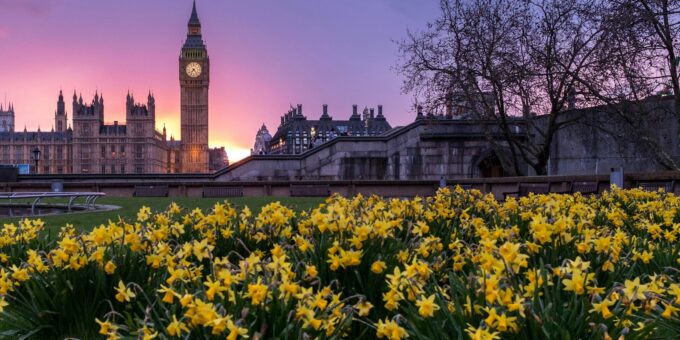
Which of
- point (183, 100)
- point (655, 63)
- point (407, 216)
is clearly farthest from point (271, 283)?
point (183, 100)

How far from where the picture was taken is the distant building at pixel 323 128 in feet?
459

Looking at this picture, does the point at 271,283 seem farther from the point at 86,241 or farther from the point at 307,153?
the point at 307,153

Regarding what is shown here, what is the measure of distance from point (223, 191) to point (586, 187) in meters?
13.4

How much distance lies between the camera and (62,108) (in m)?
177

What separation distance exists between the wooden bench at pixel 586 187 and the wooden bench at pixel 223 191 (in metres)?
12.5

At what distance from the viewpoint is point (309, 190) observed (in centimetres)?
2036

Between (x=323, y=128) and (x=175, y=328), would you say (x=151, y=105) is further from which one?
(x=175, y=328)

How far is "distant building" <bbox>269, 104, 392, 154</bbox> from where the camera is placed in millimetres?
139875

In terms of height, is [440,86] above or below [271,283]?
above

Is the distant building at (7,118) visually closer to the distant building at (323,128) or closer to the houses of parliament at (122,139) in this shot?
the houses of parliament at (122,139)

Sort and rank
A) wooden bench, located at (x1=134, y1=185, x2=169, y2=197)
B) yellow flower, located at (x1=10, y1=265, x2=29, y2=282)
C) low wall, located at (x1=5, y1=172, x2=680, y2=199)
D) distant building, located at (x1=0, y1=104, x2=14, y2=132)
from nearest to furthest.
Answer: yellow flower, located at (x1=10, y1=265, x2=29, y2=282), low wall, located at (x1=5, y1=172, x2=680, y2=199), wooden bench, located at (x1=134, y1=185, x2=169, y2=197), distant building, located at (x1=0, y1=104, x2=14, y2=132)

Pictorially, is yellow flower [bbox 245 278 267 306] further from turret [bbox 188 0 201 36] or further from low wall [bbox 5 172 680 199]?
turret [bbox 188 0 201 36]

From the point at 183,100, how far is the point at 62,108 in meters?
48.5

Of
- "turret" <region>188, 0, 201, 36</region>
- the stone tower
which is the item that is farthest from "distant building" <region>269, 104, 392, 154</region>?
the stone tower
